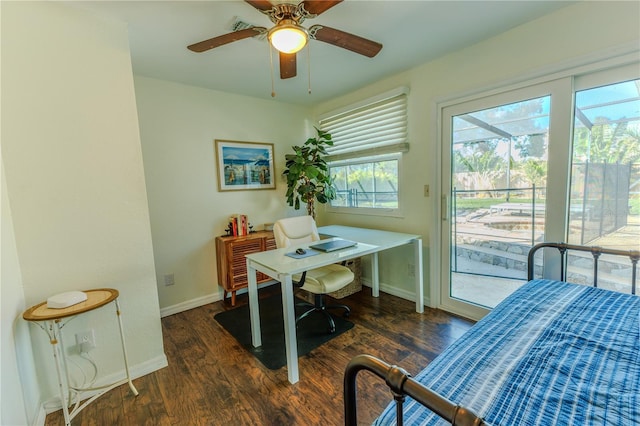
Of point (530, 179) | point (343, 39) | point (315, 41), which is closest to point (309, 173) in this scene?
point (315, 41)

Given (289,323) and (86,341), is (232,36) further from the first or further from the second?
(86,341)

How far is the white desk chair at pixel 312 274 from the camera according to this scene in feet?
7.68

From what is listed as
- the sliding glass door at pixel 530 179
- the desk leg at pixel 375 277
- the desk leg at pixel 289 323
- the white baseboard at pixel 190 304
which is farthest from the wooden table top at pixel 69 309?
the sliding glass door at pixel 530 179

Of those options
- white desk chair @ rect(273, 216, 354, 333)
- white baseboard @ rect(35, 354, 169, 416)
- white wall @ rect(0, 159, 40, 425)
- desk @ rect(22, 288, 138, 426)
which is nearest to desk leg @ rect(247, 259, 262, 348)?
white desk chair @ rect(273, 216, 354, 333)

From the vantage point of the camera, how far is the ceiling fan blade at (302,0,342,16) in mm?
1396

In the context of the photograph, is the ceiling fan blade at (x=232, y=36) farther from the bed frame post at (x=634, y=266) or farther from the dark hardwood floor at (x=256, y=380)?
the bed frame post at (x=634, y=266)

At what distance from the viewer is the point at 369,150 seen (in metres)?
3.26

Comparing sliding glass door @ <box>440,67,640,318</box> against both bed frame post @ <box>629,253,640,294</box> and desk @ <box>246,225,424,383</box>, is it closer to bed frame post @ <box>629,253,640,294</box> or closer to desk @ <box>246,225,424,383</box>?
bed frame post @ <box>629,253,640,294</box>

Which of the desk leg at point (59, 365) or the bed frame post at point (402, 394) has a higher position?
the bed frame post at point (402, 394)

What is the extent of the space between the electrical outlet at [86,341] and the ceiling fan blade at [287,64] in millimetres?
2203

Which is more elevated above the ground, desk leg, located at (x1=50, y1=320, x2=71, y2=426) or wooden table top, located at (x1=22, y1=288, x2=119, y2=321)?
wooden table top, located at (x1=22, y1=288, x2=119, y2=321)

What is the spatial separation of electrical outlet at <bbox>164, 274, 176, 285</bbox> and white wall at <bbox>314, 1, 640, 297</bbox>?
7.18 feet

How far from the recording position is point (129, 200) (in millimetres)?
1921

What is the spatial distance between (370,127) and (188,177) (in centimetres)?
214
